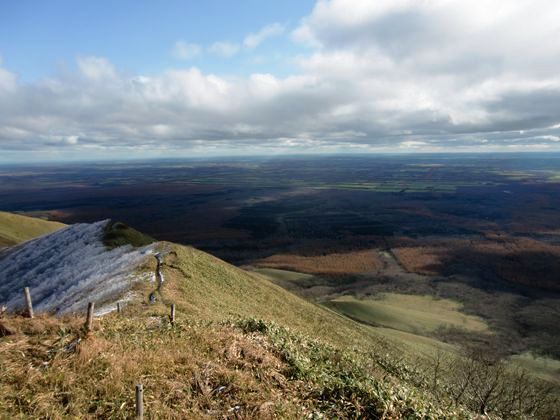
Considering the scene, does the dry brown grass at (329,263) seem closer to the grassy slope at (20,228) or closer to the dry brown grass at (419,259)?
the dry brown grass at (419,259)

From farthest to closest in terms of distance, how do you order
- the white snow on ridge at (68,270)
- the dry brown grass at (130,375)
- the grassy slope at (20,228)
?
the grassy slope at (20,228), the white snow on ridge at (68,270), the dry brown grass at (130,375)

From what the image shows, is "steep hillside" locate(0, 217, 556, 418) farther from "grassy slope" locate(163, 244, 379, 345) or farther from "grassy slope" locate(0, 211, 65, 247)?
"grassy slope" locate(0, 211, 65, 247)

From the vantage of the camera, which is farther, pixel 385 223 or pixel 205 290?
pixel 385 223

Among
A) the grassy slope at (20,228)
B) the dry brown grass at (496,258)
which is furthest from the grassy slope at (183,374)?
the dry brown grass at (496,258)

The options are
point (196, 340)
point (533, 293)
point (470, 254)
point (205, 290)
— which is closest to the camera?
point (196, 340)

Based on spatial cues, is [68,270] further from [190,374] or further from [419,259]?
[419,259]

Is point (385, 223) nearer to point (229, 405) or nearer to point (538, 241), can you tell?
point (538, 241)

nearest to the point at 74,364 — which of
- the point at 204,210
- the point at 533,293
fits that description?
the point at 533,293

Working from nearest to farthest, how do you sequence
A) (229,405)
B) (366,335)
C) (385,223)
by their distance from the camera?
(229,405) → (366,335) → (385,223)
